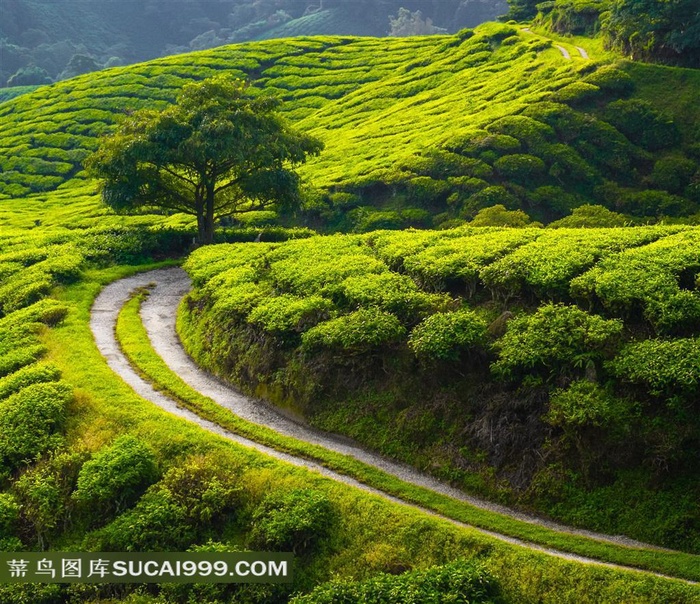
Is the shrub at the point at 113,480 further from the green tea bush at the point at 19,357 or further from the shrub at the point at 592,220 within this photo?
the shrub at the point at 592,220

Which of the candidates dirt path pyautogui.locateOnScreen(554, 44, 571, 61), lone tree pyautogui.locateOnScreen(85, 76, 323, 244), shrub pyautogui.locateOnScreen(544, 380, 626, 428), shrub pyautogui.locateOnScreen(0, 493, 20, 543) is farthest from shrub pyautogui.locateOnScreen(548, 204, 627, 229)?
dirt path pyautogui.locateOnScreen(554, 44, 571, 61)

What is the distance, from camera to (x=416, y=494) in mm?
18562

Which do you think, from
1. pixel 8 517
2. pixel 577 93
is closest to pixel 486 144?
pixel 577 93

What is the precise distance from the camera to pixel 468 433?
1988 centimetres

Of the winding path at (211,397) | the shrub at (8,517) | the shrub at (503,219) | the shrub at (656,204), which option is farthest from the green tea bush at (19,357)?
the shrub at (656,204)

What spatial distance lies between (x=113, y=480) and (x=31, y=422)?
15.7 ft

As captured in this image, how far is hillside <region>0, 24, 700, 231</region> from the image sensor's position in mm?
47031

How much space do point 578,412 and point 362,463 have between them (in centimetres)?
592

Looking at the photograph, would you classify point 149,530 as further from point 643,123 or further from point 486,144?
point 643,123

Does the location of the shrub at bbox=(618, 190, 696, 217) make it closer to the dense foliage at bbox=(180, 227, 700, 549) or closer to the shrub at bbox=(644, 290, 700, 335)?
the dense foliage at bbox=(180, 227, 700, 549)

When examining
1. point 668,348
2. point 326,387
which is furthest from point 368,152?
point 668,348

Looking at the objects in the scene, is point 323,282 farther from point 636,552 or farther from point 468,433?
point 636,552

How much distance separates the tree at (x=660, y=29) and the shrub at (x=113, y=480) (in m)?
49.8

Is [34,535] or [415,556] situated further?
[34,535]
